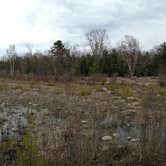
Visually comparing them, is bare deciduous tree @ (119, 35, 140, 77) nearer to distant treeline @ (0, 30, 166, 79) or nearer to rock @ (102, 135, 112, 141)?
distant treeline @ (0, 30, 166, 79)

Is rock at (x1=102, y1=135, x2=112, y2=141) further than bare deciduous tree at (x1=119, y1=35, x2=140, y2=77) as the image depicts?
No

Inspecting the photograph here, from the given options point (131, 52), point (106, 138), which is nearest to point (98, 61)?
point (131, 52)

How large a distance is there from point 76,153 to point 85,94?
8.23 m

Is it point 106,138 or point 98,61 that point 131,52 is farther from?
point 106,138

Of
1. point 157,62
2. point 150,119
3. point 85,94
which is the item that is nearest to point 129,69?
point 157,62

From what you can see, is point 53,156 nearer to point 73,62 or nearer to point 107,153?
point 107,153

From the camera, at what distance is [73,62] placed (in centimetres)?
3284

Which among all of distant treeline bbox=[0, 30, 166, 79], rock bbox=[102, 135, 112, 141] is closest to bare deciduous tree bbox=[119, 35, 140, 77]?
distant treeline bbox=[0, 30, 166, 79]

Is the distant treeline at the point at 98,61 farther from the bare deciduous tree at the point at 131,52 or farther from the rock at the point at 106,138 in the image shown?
the rock at the point at 106,138

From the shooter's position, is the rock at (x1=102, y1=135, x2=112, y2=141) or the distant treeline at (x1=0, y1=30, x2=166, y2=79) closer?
the rock at (x1=102, y1=135, x2=112, y2=141)

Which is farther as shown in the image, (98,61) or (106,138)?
(98,61)

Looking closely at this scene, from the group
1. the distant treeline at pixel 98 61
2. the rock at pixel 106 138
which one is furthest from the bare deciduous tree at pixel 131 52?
the rock at pixel 106 138

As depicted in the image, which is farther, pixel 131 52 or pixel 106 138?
pixel 131 52

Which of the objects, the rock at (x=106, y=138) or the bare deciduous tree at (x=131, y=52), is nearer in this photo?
the rock at (x=106, y=138)
